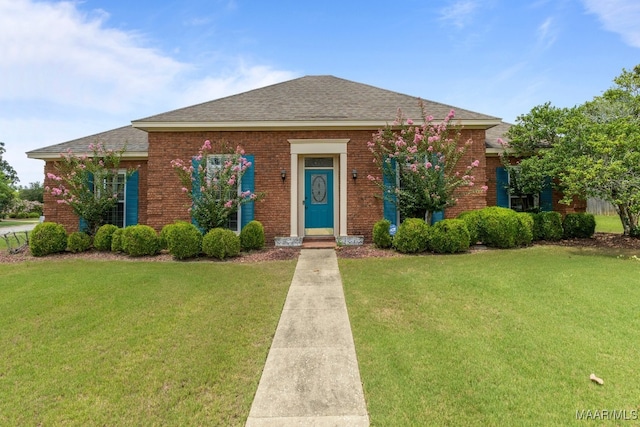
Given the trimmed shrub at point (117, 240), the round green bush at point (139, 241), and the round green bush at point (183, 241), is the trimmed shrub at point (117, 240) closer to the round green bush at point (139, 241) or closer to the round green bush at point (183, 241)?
the round green bush at point (139, 241)

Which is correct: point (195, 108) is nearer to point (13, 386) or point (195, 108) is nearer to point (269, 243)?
point (269, 243)

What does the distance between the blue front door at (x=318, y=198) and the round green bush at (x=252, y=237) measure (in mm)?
1882

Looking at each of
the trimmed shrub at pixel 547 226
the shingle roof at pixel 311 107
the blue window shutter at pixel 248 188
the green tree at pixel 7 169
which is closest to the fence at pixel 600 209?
the trimmed shrub at pixel 547 226

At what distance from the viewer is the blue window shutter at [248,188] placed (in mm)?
9484

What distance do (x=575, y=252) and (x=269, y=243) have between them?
8670 millimetres

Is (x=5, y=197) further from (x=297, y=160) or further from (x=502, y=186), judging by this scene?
(x=502, y=186)

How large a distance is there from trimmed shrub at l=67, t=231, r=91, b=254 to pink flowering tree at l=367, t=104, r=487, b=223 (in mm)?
8745

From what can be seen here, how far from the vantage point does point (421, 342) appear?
135 inches

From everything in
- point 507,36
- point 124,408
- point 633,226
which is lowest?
point 124,408

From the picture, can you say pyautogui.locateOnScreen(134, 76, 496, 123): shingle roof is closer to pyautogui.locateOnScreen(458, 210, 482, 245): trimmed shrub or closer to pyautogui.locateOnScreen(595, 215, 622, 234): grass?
pyautogui.locateOnScreen(458, 210, 482, 245): trimmed shrub

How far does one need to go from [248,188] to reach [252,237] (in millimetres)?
1873

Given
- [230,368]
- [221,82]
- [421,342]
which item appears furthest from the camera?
[221,82]

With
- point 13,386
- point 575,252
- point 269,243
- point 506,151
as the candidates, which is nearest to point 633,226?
point 575,252

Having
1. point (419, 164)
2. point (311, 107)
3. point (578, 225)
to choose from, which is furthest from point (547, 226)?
point (311, 107)
